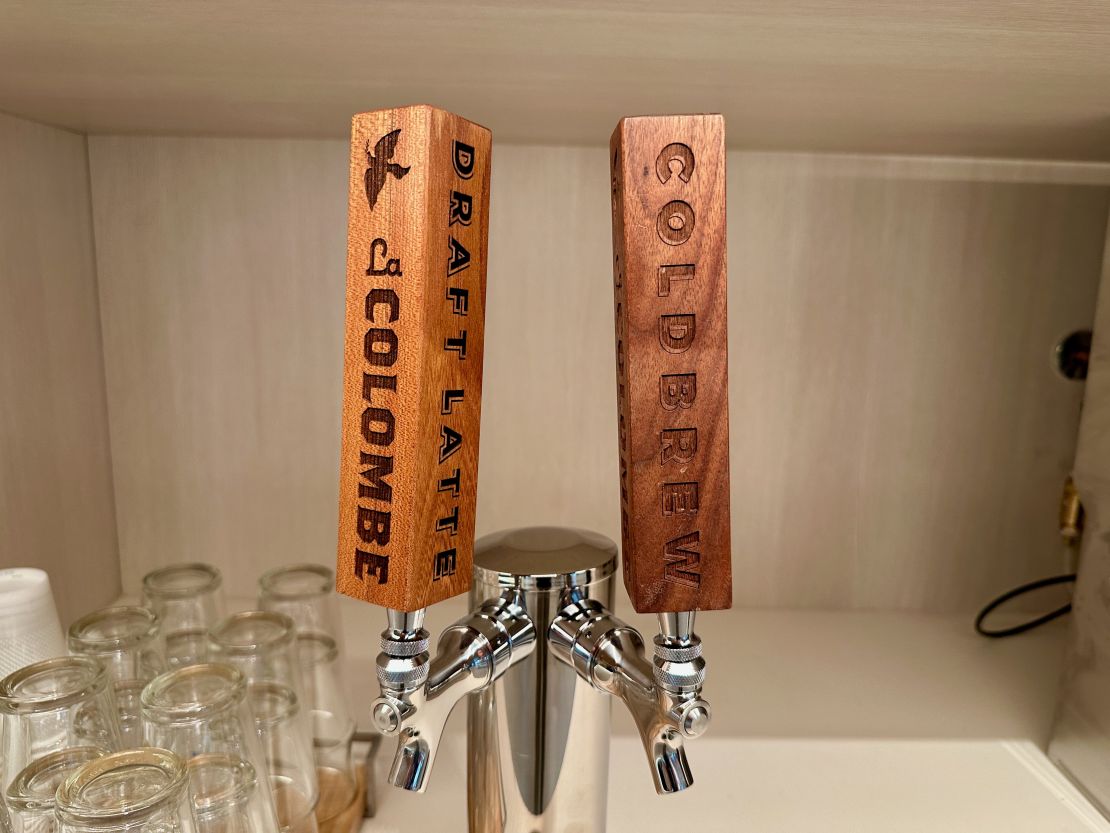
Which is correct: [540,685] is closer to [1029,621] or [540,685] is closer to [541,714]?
[541,714]

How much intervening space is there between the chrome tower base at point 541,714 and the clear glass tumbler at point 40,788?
0.23 meters

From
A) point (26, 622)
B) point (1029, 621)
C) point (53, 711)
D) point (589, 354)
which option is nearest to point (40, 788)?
point (53, 711)

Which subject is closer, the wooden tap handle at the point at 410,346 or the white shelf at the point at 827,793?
the wooden tap handle at the point at 410,346

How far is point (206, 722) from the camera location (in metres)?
0.50

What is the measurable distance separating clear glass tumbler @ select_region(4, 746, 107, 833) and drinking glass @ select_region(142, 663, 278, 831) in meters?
0.04

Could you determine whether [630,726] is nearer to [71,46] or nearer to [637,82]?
[637,82]

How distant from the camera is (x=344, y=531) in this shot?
0.43 meters

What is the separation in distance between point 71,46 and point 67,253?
0.42 m

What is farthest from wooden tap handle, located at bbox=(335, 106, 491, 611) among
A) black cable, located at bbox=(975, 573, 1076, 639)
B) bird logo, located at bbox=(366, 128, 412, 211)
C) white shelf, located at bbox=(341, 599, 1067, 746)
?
black cable, located at bbox=(975, 573, 1076, 639)

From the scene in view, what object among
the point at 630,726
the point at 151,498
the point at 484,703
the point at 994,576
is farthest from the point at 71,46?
the point at 994,576

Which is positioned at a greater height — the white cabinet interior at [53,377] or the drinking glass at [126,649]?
the white cabinet interior at [53,377]

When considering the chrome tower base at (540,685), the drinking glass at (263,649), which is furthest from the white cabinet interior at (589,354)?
the chrome tower base at (540,685)

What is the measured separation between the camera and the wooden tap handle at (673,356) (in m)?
0.41

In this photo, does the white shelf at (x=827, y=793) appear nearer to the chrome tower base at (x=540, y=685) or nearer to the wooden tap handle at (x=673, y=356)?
the chrome tower base at (x=540, y=685)
